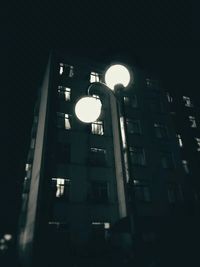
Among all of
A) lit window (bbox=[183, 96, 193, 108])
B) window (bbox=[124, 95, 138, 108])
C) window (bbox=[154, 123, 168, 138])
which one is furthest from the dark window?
lit window (bbox=[183, 96, 193, 108])

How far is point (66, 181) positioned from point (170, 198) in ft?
28.5

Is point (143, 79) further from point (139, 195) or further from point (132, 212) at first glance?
point (132, 212)

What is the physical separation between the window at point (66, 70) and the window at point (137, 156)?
9673mm

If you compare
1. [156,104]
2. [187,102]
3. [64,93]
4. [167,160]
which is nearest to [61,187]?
[64,93]

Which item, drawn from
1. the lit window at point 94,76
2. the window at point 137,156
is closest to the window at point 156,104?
the window at point 137,156

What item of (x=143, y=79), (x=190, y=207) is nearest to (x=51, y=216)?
(x=190, y=207)

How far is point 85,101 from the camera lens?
12.9 ft

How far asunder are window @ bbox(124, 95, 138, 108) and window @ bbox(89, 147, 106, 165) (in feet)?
22.5

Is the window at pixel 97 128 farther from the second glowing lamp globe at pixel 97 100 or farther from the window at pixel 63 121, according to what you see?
the second glowing lamp globe at pixel 97 100

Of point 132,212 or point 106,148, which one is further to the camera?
point 106,148

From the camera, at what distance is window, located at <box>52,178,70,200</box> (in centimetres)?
1456

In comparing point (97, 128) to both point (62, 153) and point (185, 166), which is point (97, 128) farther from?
point (185, 166)

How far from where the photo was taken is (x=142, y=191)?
673 inches

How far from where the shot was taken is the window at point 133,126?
67.9ft
